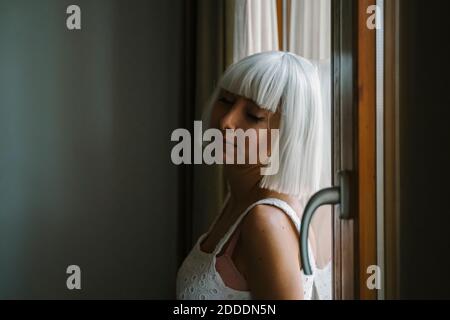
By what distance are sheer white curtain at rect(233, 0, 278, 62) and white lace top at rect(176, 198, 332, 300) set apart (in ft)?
1.52

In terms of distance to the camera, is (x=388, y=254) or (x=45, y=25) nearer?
(x=388, y=254)

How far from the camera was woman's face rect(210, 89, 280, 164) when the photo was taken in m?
0.75

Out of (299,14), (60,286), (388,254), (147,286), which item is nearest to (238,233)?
(388,254)

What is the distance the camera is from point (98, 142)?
1.67 metres

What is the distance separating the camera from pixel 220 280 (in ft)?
2.49

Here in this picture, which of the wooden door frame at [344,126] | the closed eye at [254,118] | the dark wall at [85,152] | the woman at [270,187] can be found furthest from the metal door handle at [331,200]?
the dark wall at [85,152]

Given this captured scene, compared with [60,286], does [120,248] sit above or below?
above

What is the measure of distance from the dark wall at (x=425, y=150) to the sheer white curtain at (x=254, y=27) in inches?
24.3

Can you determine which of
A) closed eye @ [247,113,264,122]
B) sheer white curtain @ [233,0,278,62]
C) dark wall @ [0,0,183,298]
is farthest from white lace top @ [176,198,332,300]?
dark wall @ [0,0,183,298]

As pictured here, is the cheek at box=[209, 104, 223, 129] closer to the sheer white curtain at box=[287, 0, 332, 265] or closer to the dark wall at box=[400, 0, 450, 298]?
the sheer white curtain at box=[287, 0, 332, 265]

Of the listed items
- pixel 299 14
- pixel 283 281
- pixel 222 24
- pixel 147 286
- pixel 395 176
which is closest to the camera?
pixel 395 176

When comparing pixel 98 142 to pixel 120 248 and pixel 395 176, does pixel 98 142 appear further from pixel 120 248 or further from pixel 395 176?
pixel 395 176

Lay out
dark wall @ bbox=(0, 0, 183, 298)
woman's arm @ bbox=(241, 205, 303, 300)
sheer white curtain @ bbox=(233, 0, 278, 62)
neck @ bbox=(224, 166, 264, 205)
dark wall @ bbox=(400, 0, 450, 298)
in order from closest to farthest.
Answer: dark wall @ bbox=(400, 0, 450, 298)
woman's arm @ bbox=(241, 205, 303, 300)
neck @ bbox=(224, 166, 264, 205)
sheer white curtain @ bbox=(233, 0, 278, 62)
dark wall @ bbox=(0, 0, 183, 298)

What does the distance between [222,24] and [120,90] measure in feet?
1.45
